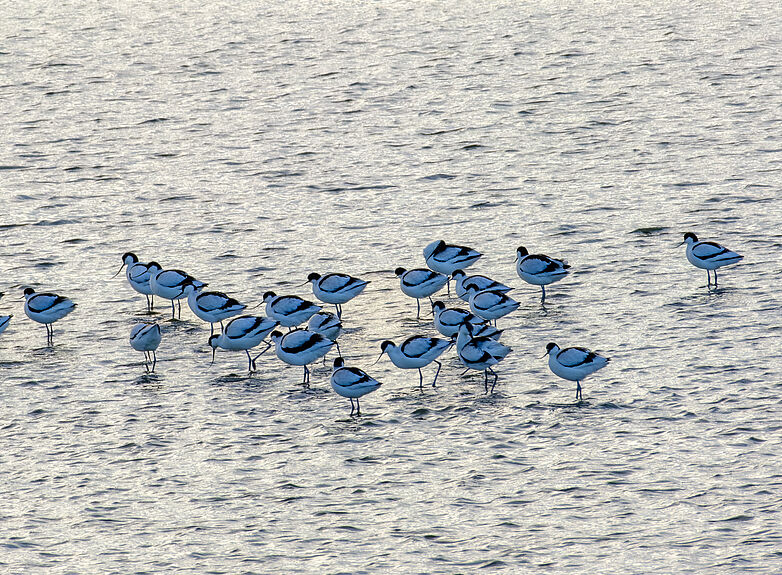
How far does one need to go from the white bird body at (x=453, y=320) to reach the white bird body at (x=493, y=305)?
0.24m

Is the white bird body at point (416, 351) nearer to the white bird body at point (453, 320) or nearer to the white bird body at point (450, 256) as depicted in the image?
the white bird body at point (453, 320)

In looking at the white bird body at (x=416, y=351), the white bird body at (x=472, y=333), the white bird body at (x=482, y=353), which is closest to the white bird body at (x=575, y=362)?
the white bird body at (x=482, y=353)

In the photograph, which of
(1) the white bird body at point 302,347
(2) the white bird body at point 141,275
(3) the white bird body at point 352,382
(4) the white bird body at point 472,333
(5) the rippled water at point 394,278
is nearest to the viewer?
(5) the rippled water at point 394,278

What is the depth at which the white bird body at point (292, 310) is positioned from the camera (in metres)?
21.9

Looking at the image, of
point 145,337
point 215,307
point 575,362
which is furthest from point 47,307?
point 575,362

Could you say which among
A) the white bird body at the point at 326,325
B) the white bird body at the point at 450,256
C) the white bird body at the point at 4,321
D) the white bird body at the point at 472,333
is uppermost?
the white bird body at the point at 450,256

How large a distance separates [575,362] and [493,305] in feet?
9.92

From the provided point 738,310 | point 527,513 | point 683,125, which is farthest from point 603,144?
point 527,513

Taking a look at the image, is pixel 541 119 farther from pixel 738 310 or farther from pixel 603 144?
pixel 738 310

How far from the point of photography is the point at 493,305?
21578 mm

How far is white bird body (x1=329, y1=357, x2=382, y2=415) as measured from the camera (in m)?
18.8

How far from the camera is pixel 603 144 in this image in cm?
3238

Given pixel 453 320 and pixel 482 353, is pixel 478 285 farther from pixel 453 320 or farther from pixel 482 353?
pixel 482 353

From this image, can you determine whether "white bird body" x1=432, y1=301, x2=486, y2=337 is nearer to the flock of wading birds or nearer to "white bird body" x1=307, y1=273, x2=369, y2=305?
the flock of wading birds
